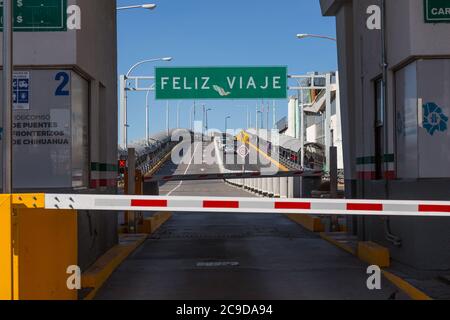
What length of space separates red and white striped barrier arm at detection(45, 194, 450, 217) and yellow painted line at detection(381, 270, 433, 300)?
211 cm

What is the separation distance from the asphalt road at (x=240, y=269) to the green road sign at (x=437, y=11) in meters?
4.13

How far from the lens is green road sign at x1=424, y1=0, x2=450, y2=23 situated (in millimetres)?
10438

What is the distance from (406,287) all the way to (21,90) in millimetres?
6317

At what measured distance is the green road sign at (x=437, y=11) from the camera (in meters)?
10.4

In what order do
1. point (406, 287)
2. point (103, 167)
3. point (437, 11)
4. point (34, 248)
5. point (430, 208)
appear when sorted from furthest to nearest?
point (103, 167)
point (437, 11)
point (406, 287)
point (430, 208)
point (34, 248)

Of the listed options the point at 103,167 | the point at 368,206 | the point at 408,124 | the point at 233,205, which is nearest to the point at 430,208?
the point at 368,206

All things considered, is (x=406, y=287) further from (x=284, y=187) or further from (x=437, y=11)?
(x=284, y=187)

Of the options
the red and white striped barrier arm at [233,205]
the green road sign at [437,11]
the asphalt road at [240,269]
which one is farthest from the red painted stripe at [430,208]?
the green road sign at [437,11]

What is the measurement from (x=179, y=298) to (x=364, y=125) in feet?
20.5

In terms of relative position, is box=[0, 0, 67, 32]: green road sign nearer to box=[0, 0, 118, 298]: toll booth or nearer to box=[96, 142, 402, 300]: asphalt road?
box=[0, 0, 118, 298]: toll booth

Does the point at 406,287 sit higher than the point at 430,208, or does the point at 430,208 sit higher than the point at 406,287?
the point at 430,208

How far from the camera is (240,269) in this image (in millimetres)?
11422

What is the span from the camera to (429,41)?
1043 centimetres
